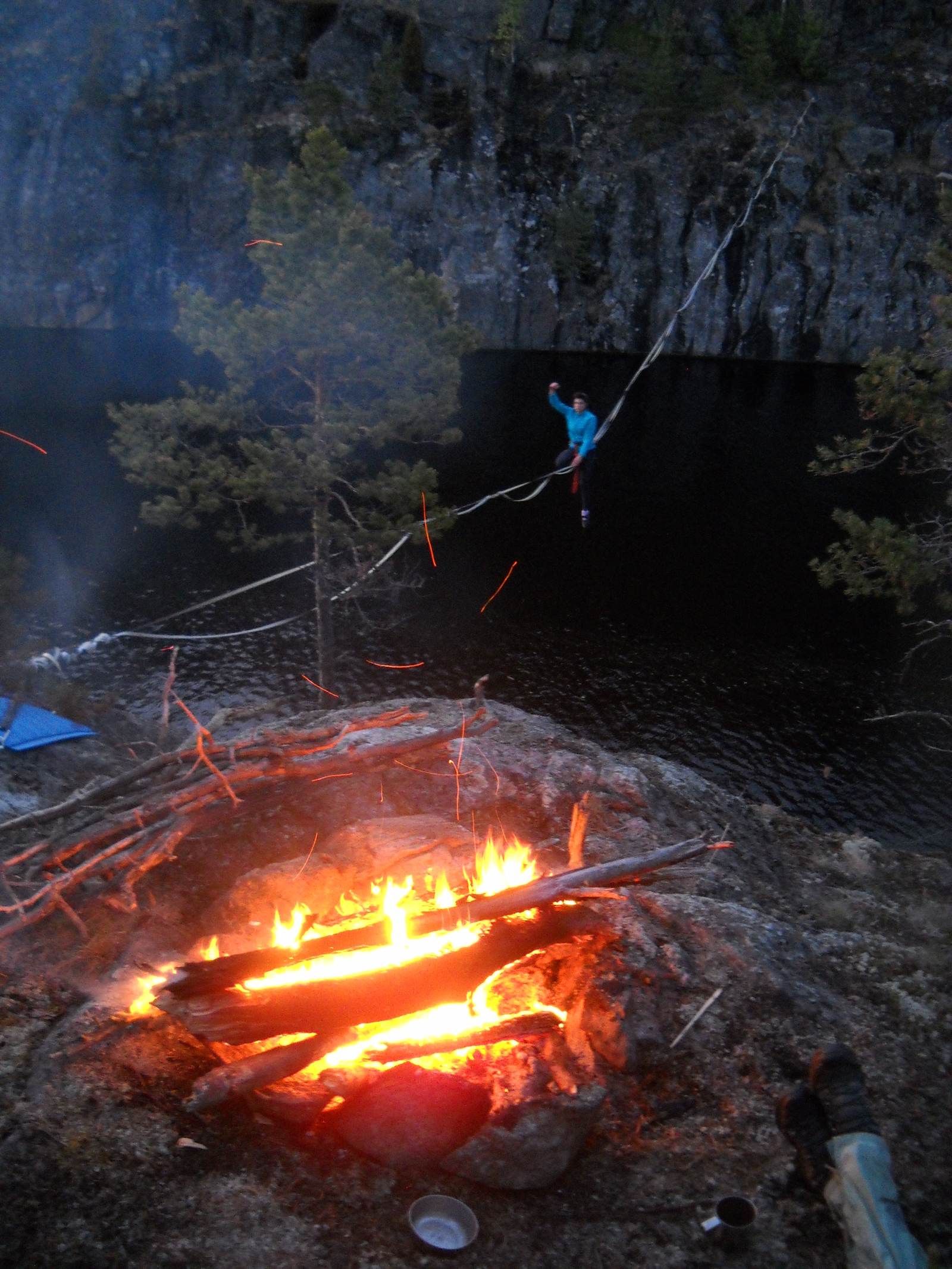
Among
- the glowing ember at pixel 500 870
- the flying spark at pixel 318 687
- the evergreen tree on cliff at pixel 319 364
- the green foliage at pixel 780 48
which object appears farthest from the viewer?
the green foliage at pixel 780 48

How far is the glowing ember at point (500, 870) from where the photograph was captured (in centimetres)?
888

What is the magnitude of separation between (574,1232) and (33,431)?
4273 centimetres

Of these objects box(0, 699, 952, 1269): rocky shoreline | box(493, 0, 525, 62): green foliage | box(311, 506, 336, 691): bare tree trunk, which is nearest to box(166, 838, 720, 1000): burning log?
box(0, 699, 952, 1269): rocky shoreline

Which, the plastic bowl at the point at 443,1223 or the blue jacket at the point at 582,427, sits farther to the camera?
the blue jacket at the point at 582,427

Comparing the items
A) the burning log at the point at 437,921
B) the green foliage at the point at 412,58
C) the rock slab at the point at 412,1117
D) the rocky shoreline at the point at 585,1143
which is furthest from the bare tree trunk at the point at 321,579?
the green foliage at the point at 412,58

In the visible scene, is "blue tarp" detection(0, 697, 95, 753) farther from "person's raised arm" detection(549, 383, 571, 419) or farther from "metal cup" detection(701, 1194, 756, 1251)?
"metal cup" detection(701, 1194, 756, 1251)

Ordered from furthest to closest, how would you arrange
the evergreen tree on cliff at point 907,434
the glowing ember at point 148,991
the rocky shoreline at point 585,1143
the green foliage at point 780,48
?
the green foliage at point 780,48
the evergreen tree on cliff at point 907,434
the glowing ember at point 148,991
the rocky shoreline at point 585,1143

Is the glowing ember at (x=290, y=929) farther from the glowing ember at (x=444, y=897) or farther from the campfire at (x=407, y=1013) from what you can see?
the glowing ember at (x=444, y=897)

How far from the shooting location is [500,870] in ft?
29.7

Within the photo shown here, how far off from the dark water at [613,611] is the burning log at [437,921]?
11.8 meters

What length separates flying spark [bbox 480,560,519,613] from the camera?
27.7 meters

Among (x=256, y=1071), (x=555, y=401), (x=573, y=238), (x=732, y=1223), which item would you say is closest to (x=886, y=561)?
(x=555, y=401)

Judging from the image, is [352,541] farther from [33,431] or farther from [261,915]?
[33,431]

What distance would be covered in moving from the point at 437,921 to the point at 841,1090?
3470 millimetres
